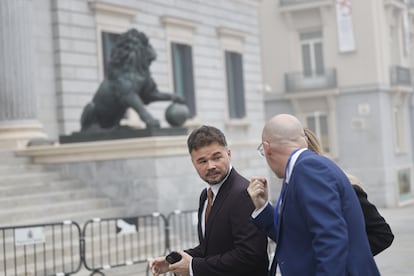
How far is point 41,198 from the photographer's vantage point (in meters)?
14.3

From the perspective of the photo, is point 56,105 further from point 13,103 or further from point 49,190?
point 49,190

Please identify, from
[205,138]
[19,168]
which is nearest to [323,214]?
[205,138]

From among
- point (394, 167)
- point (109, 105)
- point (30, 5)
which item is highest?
point (30, 5)

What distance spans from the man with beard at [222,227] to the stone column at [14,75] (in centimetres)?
1270

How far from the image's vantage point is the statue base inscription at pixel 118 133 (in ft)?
50.0

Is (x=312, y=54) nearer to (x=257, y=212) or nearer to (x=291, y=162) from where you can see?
(x=257, y=212)

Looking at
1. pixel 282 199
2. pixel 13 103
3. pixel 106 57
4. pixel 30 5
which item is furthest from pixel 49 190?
pixel 282 199

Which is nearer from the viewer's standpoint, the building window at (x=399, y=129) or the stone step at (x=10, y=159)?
the stone step at (x=10, y=159)

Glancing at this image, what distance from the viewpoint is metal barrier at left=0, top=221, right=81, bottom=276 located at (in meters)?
10.9

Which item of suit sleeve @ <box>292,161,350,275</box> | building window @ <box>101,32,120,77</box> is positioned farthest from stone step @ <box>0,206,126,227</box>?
suit sleeve @ <box>292,161,350,275</box>

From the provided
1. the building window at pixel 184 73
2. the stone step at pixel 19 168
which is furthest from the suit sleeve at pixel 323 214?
the building window at pixel 184 73

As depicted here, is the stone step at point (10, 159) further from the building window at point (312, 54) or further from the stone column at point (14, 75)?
the building window at point (312, 54)

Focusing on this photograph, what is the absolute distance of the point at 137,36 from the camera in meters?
15.6

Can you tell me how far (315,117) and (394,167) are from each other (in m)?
3.88
